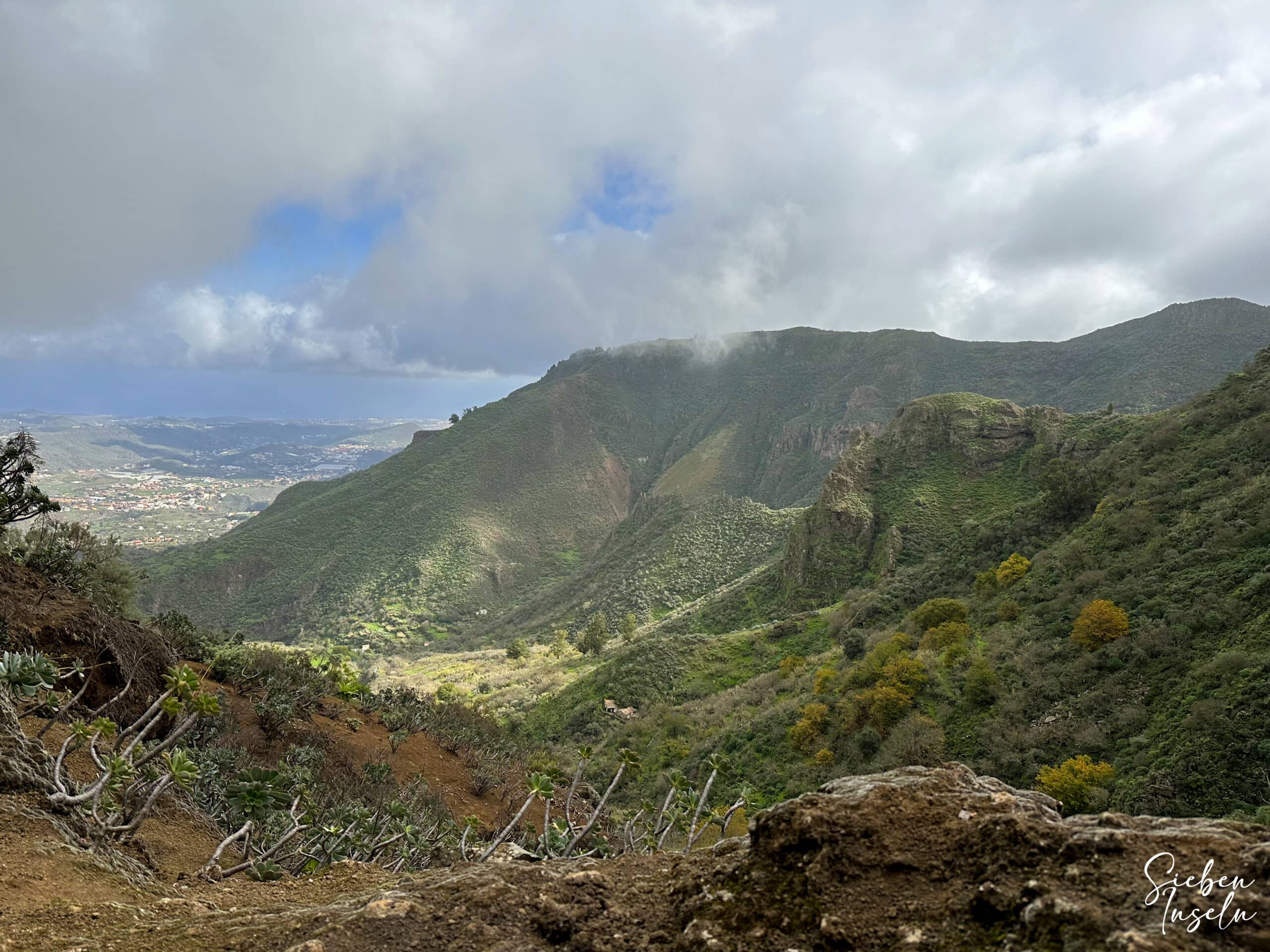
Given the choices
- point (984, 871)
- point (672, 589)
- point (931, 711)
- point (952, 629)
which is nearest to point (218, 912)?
point (984, 871)

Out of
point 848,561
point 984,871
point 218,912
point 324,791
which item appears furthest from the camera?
point 848,561

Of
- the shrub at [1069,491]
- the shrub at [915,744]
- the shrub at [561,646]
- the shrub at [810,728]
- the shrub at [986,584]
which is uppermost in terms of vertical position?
the shrub at [1069,491]

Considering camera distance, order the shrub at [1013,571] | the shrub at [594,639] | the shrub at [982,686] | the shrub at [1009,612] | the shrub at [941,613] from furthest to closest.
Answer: the shrub at [594,639]
the shrub at [1013,571]
the shrub at [941,613]
the shrub at [1009,612]
the shrub at [982,686]

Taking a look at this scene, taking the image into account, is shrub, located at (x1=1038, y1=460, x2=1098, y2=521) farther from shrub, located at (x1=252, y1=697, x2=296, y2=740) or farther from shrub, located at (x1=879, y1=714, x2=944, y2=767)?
shrub, located at (x1=252, y1=697, x2=296, y2=740)

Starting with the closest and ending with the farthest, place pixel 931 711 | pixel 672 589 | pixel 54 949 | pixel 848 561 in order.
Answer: pixel 54 949
pixel 931 711
pixel 848 561
pixel 672 589

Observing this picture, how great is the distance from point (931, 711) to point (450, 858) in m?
17.3

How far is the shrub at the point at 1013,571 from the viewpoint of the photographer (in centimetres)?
2758

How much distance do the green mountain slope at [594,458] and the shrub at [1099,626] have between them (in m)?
80.2

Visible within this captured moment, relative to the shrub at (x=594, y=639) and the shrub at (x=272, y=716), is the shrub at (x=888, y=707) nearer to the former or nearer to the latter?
the shrub at (x=272, y=716)

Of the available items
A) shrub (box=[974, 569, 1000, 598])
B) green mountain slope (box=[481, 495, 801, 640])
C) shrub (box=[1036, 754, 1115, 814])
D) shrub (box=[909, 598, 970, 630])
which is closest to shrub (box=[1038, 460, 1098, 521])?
shrub (box=[974, 569, 1000, 598])

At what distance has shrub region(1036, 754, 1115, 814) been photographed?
1304 cm

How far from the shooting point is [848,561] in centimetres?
4569

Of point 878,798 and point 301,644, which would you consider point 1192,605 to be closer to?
point 878,798

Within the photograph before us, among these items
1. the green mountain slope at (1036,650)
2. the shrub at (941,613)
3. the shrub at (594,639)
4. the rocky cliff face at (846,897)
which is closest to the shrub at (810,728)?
the green mountain slope at (1036,650)
